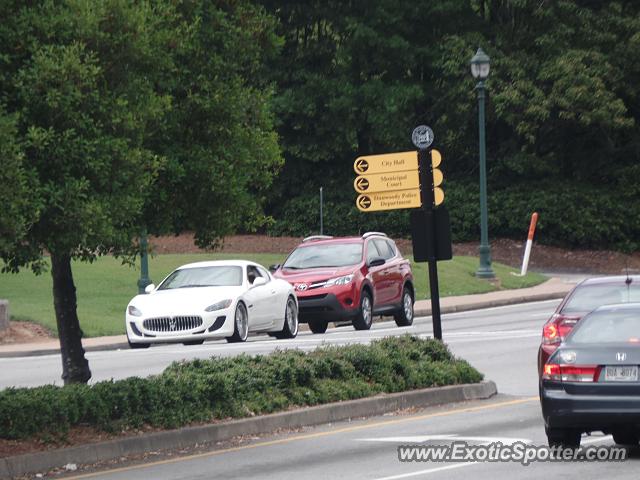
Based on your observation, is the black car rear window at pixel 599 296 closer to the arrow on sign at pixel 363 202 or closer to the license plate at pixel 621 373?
the license plate at pixel 621 373

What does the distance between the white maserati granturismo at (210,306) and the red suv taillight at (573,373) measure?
1389cm

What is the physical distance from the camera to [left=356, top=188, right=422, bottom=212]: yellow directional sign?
48.5 meters

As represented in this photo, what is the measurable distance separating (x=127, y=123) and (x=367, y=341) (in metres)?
13.9

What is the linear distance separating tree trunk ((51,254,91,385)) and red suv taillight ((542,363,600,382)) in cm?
494

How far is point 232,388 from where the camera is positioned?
607 inches

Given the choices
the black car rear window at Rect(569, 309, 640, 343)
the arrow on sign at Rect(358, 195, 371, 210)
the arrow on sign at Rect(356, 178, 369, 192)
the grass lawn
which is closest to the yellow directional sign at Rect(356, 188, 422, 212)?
the arrow on sign at Rect(358, 195, 371, 210)

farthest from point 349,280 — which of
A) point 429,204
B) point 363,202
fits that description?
point 363,202

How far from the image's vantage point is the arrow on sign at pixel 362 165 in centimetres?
4922

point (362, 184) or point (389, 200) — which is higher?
point (362, 184)

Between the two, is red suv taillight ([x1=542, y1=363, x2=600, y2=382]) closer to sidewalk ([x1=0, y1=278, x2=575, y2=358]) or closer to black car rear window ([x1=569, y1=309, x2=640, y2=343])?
black car rear window ([x1=569, y1=309, x2=640, y2=343])

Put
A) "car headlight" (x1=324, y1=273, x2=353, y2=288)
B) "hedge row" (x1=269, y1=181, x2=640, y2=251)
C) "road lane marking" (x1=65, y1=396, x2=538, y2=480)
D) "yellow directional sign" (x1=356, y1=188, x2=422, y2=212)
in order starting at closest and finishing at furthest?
"road lane marking" (x1=65, y1=396, x2=538, y2=480) < "car headlight" (x1=324, y1=273, x2=353, y2=288) < "yellow directional sign" (x1=356, y1=188, x2=422, y2=212) < "hedge row" (x1=269, y1=181, x2=640, y2=251)

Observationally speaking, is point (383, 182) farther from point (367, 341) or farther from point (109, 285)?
point (367, 341)

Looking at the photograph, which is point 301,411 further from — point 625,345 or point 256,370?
point 625,345

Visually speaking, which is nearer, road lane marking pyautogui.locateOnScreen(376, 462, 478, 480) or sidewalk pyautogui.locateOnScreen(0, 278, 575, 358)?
road lane marking pyautogui.locateOnScreen(376, 462, 478, 480)
